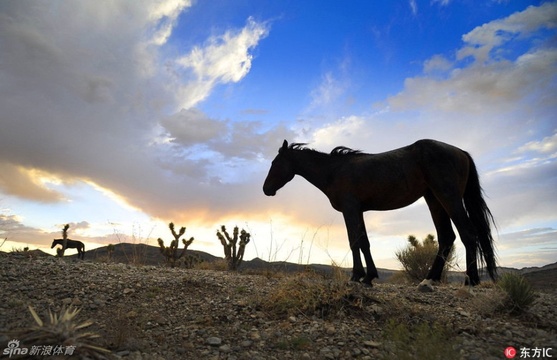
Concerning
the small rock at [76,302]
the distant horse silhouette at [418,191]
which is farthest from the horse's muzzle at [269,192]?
the small rock at [76,302]

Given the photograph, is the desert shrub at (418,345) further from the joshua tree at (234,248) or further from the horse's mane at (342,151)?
the joshua tree at (234,248)

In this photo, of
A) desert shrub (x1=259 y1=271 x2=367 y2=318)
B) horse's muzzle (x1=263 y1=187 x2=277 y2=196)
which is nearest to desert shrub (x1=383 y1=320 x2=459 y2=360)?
desert shrub (x1=259 y1=271 x2=367 y2=318)

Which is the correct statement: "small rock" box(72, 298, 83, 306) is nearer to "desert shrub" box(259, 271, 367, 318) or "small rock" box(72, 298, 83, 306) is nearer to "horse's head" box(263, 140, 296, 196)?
"desert shrub" box(259, 271, 367, 318)

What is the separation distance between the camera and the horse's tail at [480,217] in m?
6.55

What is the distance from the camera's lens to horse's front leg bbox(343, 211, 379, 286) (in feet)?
20.4

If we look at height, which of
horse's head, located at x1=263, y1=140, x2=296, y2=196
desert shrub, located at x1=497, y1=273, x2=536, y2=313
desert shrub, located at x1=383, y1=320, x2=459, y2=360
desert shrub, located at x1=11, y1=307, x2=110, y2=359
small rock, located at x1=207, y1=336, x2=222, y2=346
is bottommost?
small rock, located at x1=207, y1=336, x2=222, y2=346

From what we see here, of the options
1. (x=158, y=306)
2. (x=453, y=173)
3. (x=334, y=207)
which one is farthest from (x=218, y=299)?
(x=453, y=173)

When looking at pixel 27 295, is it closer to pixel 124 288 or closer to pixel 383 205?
pixel 124 288

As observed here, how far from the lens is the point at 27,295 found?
4.89 m

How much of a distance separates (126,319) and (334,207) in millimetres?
4347

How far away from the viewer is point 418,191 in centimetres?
670

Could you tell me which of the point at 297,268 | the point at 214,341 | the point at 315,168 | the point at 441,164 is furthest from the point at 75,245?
the point at 441,164

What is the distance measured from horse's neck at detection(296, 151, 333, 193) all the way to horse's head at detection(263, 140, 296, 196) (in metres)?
0.24

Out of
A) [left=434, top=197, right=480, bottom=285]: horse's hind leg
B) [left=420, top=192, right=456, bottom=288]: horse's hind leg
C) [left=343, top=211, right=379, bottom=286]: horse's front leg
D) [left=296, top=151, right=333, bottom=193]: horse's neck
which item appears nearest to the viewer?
[left=343, top=211, right=379, bottom=286]: horse's front leg
